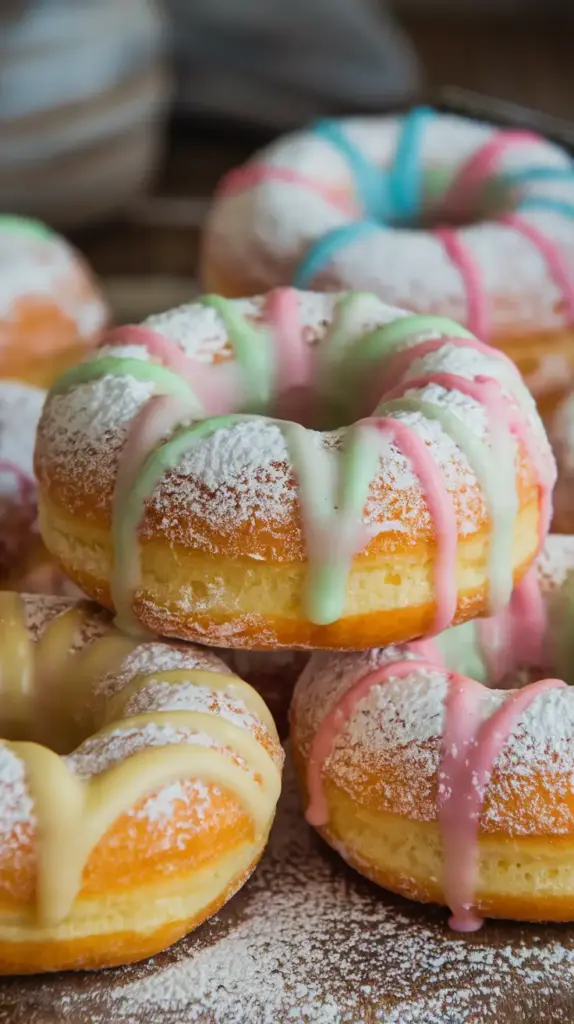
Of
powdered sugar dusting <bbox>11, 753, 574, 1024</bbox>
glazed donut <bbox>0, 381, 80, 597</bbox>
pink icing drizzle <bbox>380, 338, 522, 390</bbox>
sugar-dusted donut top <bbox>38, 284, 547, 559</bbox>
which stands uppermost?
pink icing drizzle <bbox>380, 338, 522, 390</bbox>

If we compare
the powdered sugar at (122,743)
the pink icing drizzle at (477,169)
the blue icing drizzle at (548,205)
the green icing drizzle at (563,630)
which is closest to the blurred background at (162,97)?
the pink icing drizzle at (477,169)

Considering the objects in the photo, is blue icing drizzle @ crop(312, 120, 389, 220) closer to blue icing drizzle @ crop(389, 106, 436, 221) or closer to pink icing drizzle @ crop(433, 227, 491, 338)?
blue icing drizzle @ crop(389, 106, 436, 221)

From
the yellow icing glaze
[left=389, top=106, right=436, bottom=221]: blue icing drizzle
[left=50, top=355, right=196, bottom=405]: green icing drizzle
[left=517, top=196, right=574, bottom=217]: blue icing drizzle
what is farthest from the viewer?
[left=389, top=106, right=436, bottom=221]: blue icing drizzle

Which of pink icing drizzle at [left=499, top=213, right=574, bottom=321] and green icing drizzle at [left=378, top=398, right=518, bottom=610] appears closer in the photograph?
green icing drizzle at [left=378, top=398, right=518, bottom=610]

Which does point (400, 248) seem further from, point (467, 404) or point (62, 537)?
point (62, 537)

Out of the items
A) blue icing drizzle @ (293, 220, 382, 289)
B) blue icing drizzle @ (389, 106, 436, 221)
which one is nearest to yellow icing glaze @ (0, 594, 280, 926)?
blue icing drizzle @ (293, 220, 382, 289)

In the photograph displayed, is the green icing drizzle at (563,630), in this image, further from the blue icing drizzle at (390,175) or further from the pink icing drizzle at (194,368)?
the blue icing drizzle at (390,175)

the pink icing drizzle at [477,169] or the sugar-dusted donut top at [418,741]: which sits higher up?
the pink icing drizzle at [477,169]
